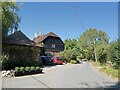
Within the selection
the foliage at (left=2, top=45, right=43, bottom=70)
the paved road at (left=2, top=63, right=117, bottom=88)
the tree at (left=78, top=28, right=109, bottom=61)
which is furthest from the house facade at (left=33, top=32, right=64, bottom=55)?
the paved road at (left=2, top=63, right=117, bottom=88)

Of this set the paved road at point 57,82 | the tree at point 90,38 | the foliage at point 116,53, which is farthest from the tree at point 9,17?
the tree at point 90,38

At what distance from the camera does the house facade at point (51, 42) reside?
203 ft

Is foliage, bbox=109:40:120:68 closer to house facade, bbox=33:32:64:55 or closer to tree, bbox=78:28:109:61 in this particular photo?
house facade, bbox=33:32:64:55

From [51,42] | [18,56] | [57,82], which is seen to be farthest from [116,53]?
[51,42]

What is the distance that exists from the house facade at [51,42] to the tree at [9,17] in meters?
35.3

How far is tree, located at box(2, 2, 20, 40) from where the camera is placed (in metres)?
22.9

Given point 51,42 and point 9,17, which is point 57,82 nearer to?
point 9,17

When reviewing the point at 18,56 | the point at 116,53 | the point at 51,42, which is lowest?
the point at 18,56

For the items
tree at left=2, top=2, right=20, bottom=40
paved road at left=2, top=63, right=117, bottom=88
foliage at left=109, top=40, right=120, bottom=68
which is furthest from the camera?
foliage at left=109, top=40, right=120, bottom=68

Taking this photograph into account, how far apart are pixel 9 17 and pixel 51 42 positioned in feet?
129

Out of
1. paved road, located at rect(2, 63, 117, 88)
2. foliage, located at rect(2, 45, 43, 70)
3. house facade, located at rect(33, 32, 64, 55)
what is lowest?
paved road, located at rect(2, 63, 117, 88)

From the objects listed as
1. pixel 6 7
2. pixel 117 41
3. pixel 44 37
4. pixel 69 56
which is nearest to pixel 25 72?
pixel 6 7

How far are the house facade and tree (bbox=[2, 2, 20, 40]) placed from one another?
35318 millimetres

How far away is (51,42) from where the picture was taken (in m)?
63.1
